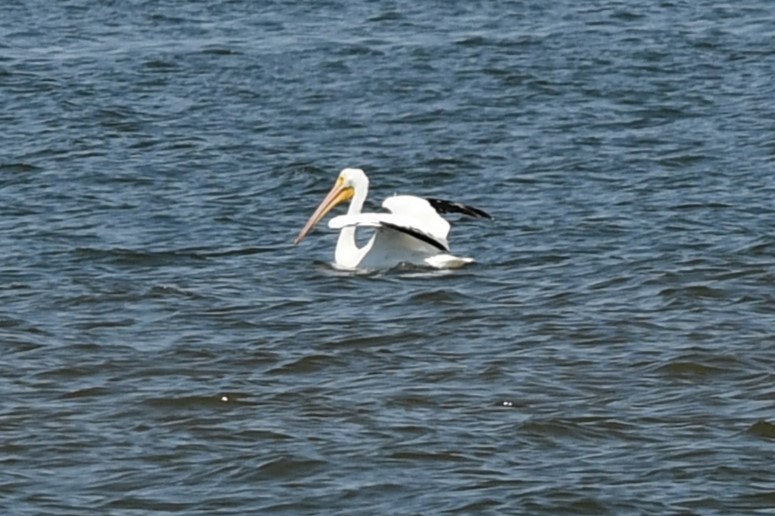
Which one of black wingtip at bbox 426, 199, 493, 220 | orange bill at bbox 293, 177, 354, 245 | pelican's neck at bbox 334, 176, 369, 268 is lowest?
pelican's neck at bbox 334, 176, 369, 268

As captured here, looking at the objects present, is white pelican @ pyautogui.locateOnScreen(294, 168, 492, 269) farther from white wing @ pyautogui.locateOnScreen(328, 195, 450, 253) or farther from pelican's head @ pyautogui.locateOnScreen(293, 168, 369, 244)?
pelican's head @ pyautogui.locateOnScreen(293, 168, 369, 244)

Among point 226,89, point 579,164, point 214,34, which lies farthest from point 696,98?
point 214,34

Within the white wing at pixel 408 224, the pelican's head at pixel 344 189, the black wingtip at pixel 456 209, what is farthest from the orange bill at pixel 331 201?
the black wingtip at pixel 456 209

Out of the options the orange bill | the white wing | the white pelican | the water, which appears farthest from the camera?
the orange bill

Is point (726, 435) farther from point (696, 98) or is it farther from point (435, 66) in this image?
point (435, 66)

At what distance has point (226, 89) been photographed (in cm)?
1578

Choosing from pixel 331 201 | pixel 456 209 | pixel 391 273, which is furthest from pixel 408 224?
pixel 331 201

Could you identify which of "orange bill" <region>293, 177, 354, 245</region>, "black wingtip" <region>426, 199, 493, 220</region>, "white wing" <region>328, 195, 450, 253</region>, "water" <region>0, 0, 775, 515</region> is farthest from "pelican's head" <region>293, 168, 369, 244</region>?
"black wingtip" <region>426, 199, 493, 220</region>

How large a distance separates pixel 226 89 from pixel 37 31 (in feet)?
12.1

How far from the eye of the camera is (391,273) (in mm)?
10562

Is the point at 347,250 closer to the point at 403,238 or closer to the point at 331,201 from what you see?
the point at 403,238

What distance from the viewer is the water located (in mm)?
6953

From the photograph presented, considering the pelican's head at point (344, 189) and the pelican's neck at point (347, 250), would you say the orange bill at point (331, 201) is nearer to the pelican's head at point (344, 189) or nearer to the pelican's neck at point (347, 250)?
the pelican's head at point (344, 189)

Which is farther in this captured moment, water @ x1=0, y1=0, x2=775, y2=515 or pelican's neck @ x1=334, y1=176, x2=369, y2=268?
pelican's neck @ x1=334, y1=176, x2=369, y2=268
